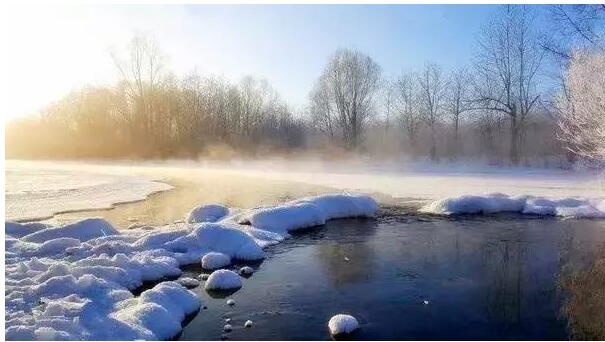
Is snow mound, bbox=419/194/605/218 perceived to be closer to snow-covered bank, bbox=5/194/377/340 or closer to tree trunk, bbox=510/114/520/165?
snow-covered bank, bbox=5/194/377/340

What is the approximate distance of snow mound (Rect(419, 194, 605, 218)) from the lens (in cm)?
1616

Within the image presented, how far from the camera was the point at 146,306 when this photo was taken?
732 cm

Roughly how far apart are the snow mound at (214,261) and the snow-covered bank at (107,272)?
0.35 metres

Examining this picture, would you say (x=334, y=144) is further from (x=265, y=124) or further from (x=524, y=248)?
(x=524, y=248)

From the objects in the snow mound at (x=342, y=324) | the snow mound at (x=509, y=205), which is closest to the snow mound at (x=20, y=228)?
the snow mound at (x=342, y=324)

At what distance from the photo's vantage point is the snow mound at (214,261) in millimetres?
10328

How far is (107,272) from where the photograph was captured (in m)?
8.95

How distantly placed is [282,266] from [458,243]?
4.50m

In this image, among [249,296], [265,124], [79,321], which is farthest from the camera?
[265,124]

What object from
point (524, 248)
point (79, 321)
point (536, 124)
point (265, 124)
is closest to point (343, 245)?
point (524, 248)

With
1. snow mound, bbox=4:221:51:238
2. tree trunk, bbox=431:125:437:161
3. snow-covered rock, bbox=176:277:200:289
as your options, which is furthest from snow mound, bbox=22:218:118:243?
tree trunk, bbox=431:125:437:161

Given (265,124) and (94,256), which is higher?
(265,124)

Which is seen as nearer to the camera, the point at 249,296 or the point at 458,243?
the point at 249,296

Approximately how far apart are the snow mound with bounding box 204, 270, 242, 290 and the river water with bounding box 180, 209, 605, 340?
0.71 ft
